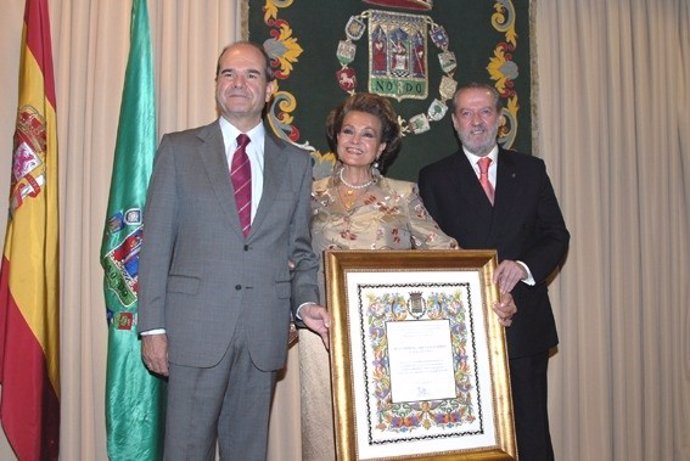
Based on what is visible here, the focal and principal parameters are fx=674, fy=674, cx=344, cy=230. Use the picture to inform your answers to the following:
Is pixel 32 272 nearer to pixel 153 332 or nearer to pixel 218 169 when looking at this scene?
pixel 153 332

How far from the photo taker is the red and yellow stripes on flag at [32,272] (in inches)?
109

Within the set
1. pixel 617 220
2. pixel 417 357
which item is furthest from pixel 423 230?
pixel 617 220

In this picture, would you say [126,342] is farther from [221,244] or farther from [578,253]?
[578,253]

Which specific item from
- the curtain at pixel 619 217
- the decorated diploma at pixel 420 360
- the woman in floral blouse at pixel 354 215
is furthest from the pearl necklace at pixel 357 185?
the curtain at pixel 619 217

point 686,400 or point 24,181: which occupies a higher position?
point 24,181

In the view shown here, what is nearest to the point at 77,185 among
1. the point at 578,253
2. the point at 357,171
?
the point at 357,171

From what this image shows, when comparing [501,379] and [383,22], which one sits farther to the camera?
[383,22]

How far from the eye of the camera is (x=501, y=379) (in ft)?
7.90

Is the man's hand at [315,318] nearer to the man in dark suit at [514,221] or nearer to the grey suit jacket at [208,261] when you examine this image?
the grey suit jacket at [208,261]

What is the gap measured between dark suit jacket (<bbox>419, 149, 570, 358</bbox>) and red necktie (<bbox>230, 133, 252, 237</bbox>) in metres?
0.94

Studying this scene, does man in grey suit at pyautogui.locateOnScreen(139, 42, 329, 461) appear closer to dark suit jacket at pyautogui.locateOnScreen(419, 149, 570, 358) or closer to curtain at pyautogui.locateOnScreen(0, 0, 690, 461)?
dark suit jacket at pyautogui.locateOnScreen(419, 149, 570, 358)

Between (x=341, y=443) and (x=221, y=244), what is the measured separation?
0.78 m

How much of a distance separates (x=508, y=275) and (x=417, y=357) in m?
0.57

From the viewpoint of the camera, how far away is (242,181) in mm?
2443
